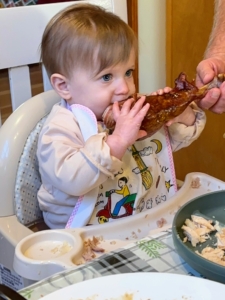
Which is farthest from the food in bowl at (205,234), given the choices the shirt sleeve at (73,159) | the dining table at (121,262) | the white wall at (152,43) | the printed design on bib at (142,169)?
the white wall at (152,43)

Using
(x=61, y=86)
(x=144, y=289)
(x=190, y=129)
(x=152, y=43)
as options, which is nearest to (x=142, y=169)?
(x=190, y=129)

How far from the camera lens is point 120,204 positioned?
96cm

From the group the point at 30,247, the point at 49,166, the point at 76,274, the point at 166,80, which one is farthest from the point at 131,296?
the point at 166,80

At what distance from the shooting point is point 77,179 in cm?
83

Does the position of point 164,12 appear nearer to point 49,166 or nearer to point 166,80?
point 166,80

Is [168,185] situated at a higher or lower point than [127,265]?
lower

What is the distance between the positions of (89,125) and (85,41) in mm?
173

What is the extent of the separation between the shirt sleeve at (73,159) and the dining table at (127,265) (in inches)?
8.2

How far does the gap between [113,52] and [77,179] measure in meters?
0.28

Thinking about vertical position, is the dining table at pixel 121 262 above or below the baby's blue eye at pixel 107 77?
below

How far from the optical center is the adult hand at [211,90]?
92cm

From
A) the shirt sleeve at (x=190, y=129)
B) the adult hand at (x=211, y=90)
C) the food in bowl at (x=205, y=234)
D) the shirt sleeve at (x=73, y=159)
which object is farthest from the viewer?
the shirt sleeve at (x=190, y=129)

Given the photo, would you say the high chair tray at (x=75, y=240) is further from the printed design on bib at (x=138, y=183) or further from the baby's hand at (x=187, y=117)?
the baby's hand at (x=187, y=117)

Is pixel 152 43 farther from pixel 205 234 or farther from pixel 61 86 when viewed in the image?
pixel 205 234
